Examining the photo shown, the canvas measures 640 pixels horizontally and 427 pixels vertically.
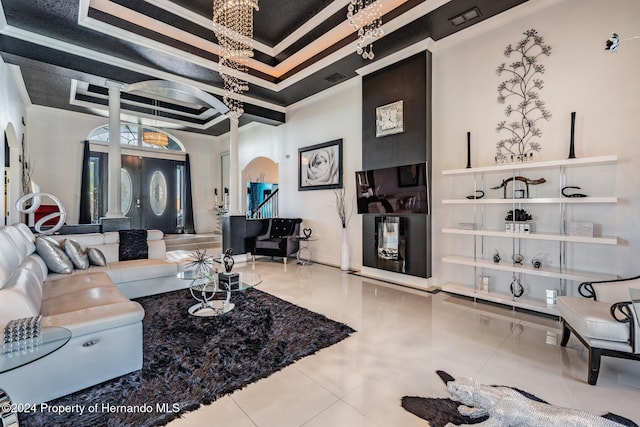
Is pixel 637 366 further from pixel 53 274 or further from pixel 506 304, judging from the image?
pixel 53 274

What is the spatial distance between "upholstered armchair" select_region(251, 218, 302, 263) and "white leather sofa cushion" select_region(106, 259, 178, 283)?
2317mm

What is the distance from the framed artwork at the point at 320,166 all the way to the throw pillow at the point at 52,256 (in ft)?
14.9

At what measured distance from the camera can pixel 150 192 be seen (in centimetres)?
902

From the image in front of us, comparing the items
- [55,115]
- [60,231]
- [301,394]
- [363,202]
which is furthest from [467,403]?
[55,115]

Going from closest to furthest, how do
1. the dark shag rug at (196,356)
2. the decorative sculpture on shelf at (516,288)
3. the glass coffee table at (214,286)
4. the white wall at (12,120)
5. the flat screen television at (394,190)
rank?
the dark shag rug at (196,356) → the glass coffee table at (214,286) → the decorative sculpture on shelf at (516,288) → the white wall at (12,120) → the flat screen television at (394,190)

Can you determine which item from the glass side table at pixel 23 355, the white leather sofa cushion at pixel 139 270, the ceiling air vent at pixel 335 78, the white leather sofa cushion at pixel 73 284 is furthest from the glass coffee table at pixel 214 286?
the ceiling air vent at pixel 335 78

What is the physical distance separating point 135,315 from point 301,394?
1.45 m

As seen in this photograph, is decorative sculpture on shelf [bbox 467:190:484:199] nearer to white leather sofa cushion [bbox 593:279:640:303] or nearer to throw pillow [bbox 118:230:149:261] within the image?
white leather sofa cushion [bbox 593:279:640:303]

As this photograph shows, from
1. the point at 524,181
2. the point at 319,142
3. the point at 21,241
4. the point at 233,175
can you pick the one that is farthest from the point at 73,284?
the point at 524,181

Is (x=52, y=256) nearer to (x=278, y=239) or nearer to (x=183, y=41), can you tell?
(x=278, y=239)

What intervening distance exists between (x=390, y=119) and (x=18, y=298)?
16.2ft

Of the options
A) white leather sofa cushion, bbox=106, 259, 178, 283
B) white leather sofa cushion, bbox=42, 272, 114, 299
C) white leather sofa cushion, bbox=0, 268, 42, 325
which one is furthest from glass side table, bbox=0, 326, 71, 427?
white leather sofa cushion, bbox=106, 259, 178, 283

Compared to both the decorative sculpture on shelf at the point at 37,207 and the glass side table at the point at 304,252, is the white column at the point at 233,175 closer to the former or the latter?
the glass side table at the point at 304,252

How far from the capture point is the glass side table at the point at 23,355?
47.9 inches
